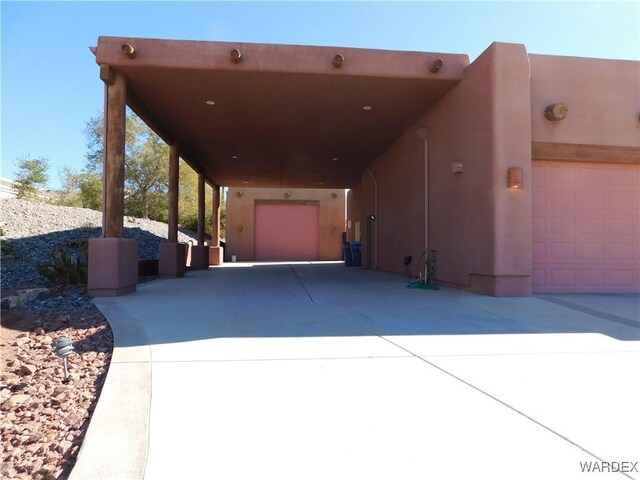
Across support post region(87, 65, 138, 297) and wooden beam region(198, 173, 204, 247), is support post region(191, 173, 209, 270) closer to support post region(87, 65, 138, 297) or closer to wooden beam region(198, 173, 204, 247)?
wooden beam region(198, 173, 204, 247)

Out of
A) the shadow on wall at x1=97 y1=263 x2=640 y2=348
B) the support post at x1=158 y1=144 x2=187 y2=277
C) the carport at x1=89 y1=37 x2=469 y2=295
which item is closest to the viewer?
the shadow on wall at x1=97 y1=263 x2=640 y2=348

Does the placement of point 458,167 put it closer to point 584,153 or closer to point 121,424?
point 584,153

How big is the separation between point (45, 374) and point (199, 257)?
→ 552 inches

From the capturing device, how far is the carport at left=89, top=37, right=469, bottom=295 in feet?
28.2

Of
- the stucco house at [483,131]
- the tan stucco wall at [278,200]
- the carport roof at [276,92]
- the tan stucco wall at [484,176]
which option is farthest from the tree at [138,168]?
the tan stucco wall at [484,176]

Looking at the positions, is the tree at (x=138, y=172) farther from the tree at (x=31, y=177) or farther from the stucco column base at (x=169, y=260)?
the stucco column base at (x=169, y=260)

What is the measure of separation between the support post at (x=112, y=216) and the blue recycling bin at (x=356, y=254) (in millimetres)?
12003

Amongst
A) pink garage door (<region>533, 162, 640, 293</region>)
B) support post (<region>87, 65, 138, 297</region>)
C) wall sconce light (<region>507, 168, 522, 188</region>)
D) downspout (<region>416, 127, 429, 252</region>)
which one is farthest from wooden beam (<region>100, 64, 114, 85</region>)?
pink garage door (<region>533, 162, 640, 293</region>)

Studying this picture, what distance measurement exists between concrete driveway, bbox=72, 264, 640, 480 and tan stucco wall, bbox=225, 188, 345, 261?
2001 centimetres

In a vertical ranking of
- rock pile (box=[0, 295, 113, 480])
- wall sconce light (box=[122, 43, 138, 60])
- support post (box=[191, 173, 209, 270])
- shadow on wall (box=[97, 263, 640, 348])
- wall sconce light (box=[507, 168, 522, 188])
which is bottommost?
rock pile (box=[0, 295, 113, 480])

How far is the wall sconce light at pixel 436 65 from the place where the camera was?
29.7 feet

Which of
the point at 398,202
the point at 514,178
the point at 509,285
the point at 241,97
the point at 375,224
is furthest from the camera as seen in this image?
the point at 375,224

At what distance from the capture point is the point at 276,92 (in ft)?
32.6

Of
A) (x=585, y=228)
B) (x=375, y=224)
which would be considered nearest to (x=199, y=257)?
(x=375, y=224)
